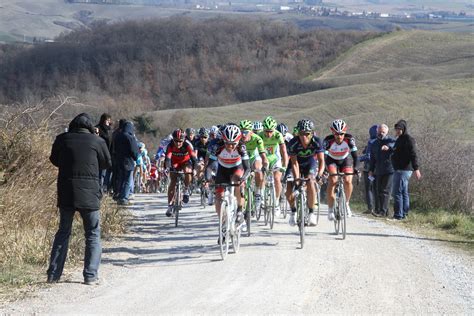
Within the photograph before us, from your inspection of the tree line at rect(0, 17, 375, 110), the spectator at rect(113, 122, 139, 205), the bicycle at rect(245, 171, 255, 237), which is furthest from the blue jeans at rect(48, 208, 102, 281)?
the tree line at rect(0, 17, 375, 110)

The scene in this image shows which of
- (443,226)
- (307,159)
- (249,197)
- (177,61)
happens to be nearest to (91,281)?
(249,197)

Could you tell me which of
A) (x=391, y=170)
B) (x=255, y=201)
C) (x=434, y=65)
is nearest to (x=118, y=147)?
(x=255, y=201)

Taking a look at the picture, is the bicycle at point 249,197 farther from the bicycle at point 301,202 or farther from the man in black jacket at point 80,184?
the man in black jacket at point 80,184

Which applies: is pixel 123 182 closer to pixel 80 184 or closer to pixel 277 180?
pixel 277 180

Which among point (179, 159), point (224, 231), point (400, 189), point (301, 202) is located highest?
point (179, 159)

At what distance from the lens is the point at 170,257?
1305cm

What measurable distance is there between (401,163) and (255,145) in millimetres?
3700

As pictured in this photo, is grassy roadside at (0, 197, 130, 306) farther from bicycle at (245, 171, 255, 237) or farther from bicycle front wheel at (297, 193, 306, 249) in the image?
bicycle front wheel at (297, 193, 306, 249)

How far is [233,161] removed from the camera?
45.9ft

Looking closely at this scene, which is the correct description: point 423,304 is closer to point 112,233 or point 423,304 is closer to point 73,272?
point 73,272

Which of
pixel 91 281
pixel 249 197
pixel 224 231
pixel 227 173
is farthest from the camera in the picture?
pixel 249 197

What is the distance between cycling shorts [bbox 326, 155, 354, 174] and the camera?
15.2 m

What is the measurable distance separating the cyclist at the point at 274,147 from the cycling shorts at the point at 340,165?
1.60 meters

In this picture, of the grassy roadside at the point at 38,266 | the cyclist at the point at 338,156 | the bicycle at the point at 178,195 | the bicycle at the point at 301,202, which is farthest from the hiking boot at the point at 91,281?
the bicycle at the point at 178,195
